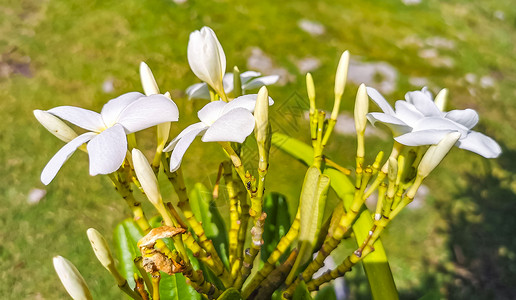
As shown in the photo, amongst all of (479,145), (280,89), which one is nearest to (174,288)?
(479,145)

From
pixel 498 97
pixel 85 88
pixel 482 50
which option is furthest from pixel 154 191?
pixel 482 50

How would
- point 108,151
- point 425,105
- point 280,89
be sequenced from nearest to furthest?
point 108,151 < point 425,105 < point 280,89

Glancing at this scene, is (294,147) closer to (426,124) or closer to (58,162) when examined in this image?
(426,124)

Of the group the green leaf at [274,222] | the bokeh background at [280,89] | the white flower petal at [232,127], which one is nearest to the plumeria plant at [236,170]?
the white flower petal at [232,127]

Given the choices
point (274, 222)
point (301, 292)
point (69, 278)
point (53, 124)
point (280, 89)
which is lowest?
point (280, 89)

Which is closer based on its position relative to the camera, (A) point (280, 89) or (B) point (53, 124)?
(B) point (53, 124)

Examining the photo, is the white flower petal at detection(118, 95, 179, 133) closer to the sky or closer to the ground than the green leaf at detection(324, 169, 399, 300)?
closer to the sky

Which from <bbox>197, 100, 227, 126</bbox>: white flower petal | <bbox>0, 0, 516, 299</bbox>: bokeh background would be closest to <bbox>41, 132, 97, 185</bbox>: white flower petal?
<bbox>197, 100, 227, 126</bbox>: white flower petal

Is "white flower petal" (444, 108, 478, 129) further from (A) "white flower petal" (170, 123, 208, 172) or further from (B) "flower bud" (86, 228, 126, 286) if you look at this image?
(B) "flower bud" (86, 228, 126, 286)
